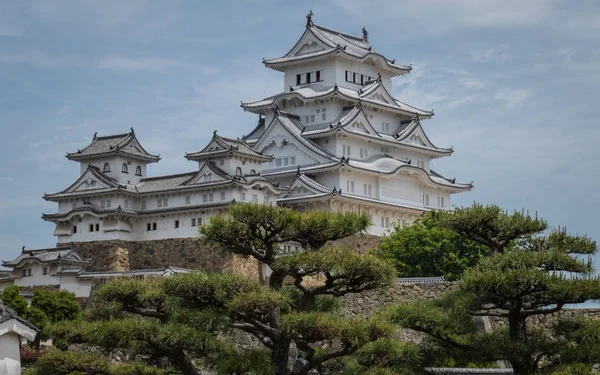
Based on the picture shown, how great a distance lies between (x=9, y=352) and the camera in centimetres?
2952

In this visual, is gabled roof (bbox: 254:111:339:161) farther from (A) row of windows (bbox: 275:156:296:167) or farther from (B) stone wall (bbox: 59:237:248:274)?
(B) stone wall (bbox: 59:237:248:274)

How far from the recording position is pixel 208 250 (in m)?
52.2

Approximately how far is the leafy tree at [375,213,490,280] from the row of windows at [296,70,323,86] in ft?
55.9

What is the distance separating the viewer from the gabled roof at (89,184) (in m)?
55.4

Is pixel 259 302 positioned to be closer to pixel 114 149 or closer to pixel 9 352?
pixel 9 352

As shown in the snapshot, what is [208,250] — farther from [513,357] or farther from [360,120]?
[513,357]

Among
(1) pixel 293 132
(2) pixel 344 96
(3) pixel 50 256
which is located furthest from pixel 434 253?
(3) pixel 50 256

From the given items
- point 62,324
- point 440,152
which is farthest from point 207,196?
point 62,324

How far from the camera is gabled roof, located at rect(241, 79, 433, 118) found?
61.9 meters

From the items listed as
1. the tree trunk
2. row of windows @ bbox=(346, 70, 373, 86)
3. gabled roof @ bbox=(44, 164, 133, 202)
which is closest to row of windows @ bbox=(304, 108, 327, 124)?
row of windows @ bbox=(346, 70, 373, 86)

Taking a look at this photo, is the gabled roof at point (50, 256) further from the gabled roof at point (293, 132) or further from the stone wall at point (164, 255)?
the gabled roof at point (293, 132)

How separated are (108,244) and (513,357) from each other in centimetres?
3291

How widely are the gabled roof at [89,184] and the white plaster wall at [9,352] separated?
25.5 meters

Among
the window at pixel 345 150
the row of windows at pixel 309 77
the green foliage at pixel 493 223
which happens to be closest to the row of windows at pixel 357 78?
the row of windows at pixel 309 77
